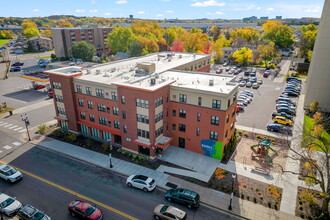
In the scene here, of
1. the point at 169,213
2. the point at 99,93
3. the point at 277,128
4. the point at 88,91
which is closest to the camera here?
the point at 169,213

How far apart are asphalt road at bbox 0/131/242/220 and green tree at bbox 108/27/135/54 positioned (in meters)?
85.7

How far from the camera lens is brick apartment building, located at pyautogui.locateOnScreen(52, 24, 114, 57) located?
376ft

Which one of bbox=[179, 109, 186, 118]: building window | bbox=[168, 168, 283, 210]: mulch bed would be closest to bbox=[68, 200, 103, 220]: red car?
bbox=[168, 168, 283, 210]: mulch bed

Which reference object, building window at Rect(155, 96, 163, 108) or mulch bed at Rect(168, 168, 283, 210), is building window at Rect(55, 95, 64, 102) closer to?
building window at Rect(155, 96, 163, 108)

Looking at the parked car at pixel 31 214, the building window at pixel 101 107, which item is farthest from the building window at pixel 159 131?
the parked car at pixel 31 214

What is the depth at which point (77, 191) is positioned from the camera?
99.7ft

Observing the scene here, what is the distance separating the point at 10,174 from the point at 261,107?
52.7 meters

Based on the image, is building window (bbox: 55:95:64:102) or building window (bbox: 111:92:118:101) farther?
building window (bbox: 55:95:64:102)

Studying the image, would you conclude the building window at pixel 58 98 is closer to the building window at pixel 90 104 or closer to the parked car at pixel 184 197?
the building window at pixel 90 104

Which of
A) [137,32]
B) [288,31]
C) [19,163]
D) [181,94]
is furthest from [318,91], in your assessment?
[137,32]

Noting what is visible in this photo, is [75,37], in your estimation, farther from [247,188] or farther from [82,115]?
[247,188]

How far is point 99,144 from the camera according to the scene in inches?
1638

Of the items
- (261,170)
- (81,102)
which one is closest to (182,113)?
(261,170)

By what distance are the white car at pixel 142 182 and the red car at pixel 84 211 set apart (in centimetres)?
585
